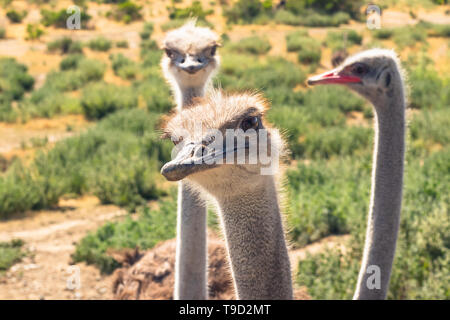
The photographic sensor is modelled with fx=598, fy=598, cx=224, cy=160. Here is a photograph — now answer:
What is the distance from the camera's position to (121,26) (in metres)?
25.5

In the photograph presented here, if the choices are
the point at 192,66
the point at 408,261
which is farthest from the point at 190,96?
the point at 408,261

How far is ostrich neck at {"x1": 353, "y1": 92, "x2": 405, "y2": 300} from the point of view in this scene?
252cm

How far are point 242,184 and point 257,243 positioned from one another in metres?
0.23

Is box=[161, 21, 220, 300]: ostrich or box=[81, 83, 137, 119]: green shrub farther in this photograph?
box=[81, 83, 137, 119]: green shrub

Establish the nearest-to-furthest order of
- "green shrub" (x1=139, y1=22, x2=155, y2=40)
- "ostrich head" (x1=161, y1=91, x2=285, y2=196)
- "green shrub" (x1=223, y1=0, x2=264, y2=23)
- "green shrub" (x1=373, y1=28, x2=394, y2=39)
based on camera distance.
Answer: "ostrich head" (x1=161, y1=91, x2=285, y2=196) → "green shrub" (x1=373, y1=28, x2=394, y2=39) → "green shrub" (x1=139, y1=22, x2=155, y2=40) → "green shrub" (x1=223, y1=0, x2=264, y2=23)

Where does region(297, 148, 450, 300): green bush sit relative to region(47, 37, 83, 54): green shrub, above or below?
below

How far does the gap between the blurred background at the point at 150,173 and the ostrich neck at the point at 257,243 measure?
403 mm

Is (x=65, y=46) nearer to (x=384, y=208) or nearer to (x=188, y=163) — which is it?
(x=384, y=208)

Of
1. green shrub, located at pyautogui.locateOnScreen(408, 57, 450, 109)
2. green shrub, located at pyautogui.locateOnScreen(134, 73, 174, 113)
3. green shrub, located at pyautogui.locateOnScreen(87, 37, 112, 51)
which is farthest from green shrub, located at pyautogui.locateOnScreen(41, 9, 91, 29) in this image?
green shrub, located at pyautogui.locateOnScreen(408, 57, 450, 109)

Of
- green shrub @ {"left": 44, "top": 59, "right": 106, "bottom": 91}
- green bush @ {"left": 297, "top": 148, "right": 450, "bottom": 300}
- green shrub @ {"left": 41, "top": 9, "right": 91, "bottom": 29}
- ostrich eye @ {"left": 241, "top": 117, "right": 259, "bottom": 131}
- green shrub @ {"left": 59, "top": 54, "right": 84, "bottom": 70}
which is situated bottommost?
green bush @ {"left": 297, "top": 148, "right": 450, "bottom": 300}

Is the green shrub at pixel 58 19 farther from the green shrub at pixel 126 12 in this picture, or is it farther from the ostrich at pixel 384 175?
the ostrich at pixel 384 175

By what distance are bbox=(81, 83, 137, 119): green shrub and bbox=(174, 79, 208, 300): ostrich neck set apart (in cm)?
824

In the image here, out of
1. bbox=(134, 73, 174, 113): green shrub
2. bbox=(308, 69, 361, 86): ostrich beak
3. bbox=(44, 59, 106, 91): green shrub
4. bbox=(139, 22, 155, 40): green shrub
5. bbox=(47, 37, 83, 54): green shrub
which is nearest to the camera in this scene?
bbox=(308, 69, 361, 86): ostrich beak

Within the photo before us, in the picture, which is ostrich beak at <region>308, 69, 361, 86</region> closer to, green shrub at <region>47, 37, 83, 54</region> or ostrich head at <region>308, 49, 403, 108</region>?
ostrich head at <region>308, 49, 403, 108</region>
